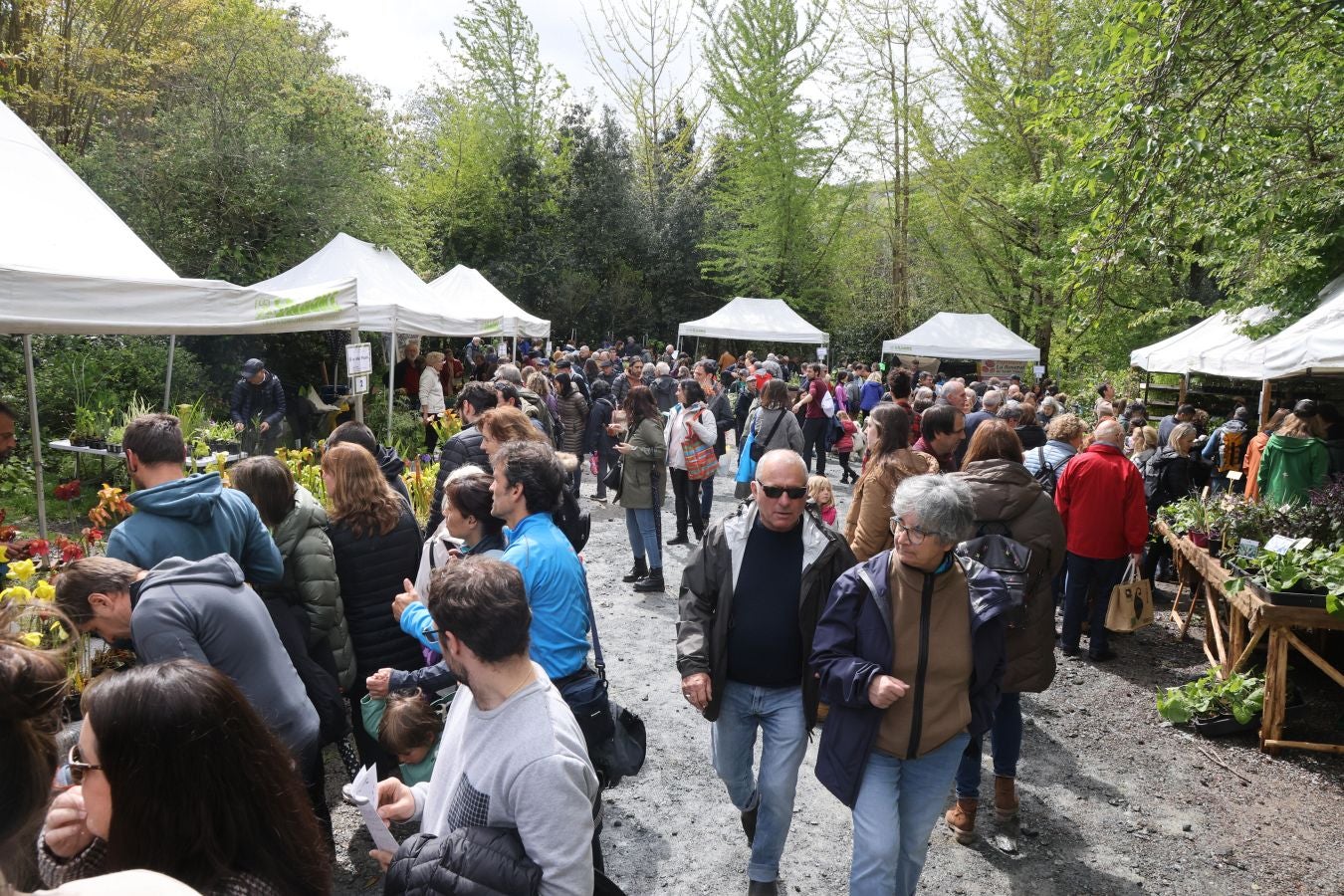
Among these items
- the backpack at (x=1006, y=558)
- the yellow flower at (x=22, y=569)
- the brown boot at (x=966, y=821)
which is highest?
the backpack at (x=1006, y=558)

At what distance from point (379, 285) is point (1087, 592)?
946 centimetres

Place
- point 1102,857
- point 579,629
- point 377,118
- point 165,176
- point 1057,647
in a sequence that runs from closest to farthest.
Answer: point 579,629, point 1102,857, point 1057,647, point 165,176, point 377,118

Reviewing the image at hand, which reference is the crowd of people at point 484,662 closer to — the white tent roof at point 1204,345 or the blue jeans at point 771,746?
Answer: the blue jeans at point 771,746

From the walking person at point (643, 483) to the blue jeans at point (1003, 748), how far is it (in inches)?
152

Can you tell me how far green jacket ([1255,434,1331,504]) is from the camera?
22.2ft

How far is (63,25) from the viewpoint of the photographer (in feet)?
52.1

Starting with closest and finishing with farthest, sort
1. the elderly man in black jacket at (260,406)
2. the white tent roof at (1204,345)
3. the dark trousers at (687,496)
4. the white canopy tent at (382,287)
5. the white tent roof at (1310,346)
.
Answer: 1. the white tent roof at (1310,346)
2. the dark trousers at (687,496)
3. the white tent roof at (1204,345)
4. the elderly man in black jacket at (260,406)
5. the white canopy tent at (382,287)

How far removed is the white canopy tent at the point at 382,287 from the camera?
10.9 m

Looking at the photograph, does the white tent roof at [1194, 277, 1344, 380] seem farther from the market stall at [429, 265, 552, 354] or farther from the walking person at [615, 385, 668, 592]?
the market stall at [429, 265, 552, 354]

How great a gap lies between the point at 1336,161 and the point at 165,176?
15907 mm

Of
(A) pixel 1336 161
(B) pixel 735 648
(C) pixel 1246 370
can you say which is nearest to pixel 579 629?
(B) pixel 735 648

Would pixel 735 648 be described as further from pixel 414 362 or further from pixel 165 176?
pixel 165 176

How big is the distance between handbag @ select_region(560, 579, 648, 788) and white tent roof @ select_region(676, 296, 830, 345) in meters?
17.9

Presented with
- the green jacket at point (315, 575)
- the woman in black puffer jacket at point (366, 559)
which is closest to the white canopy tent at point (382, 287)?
the woman in black puffer jacket at point (366, 559)
